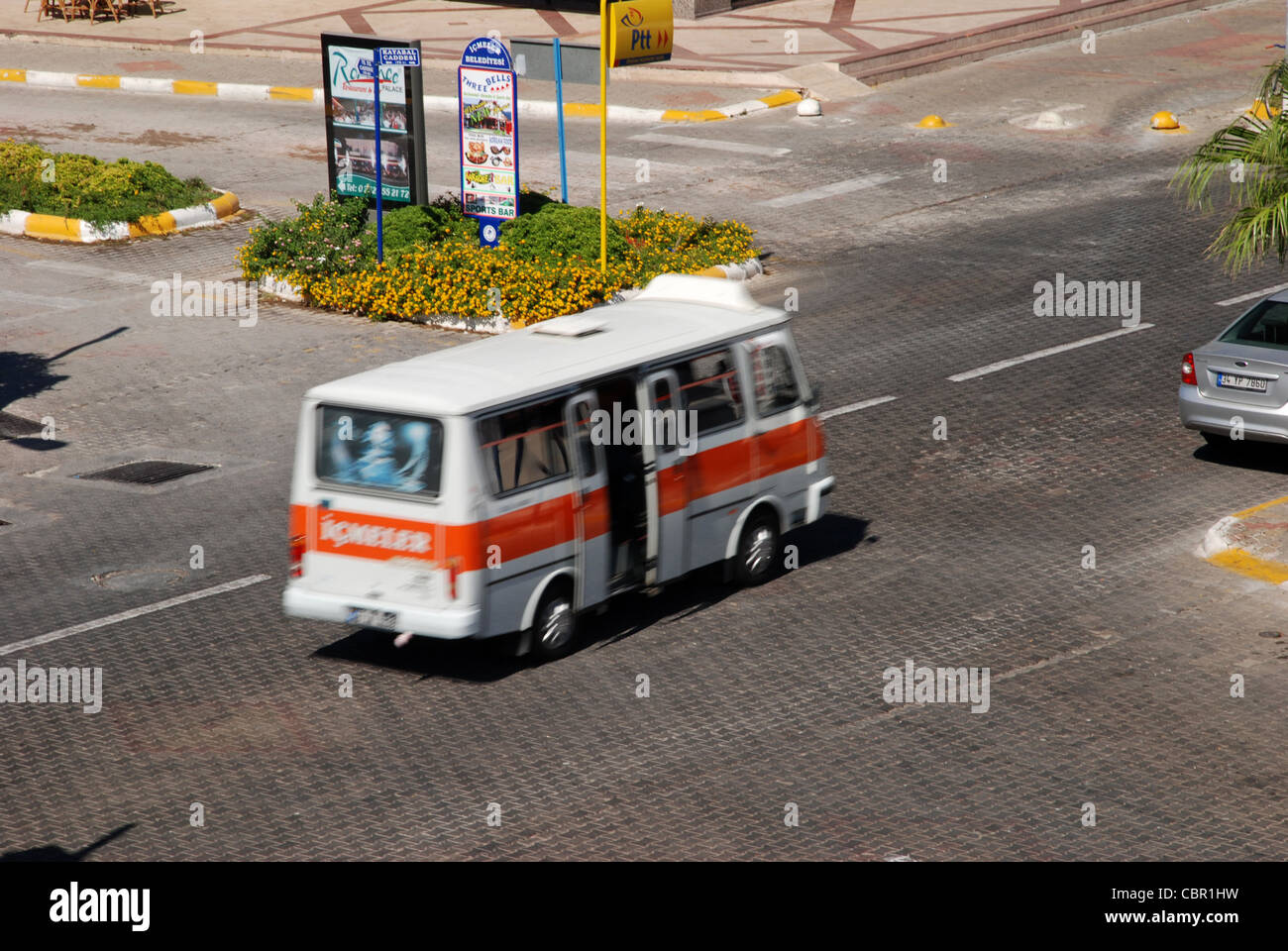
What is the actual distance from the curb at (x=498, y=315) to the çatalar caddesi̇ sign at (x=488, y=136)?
66.3 inches

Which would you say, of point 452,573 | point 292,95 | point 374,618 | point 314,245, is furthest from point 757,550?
point 292,95

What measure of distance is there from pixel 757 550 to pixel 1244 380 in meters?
5.35

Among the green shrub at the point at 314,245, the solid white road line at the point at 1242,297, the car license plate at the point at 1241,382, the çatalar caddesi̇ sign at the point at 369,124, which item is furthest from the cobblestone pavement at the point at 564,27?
the car license plate at the point at 1241,382

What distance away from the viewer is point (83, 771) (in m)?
11.1

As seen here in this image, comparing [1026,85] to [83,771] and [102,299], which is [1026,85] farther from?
[83,771]

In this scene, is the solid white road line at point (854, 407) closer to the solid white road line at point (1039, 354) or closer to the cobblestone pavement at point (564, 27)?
the solid white road line at point (1039, 354)

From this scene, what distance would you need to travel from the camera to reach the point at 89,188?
84.2 feet

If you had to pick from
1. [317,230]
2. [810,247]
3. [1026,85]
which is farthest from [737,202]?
[1026,85]

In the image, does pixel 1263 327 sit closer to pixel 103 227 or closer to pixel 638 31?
pixel 638 31

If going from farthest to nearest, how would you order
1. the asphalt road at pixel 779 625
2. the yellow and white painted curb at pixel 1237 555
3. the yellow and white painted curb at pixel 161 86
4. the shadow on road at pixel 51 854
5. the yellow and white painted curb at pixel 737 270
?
the yellow and white painted curb at pixel 161 86 < the yellow and white painted curb at pixel 737 270 < the yellow and white painted curb at pixel 1237 555 < the asphalt road at pixel 779 625 < the shadow on road at pixel 51 854

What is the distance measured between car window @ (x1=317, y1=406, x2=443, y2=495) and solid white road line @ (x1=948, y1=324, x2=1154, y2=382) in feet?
27.8

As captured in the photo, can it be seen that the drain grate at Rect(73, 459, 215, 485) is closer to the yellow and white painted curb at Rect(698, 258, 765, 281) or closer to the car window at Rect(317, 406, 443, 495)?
A: the car window at Rect(317, 406, 443, 495)

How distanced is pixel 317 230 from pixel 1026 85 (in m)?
14.8

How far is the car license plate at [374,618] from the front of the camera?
12.3 m
